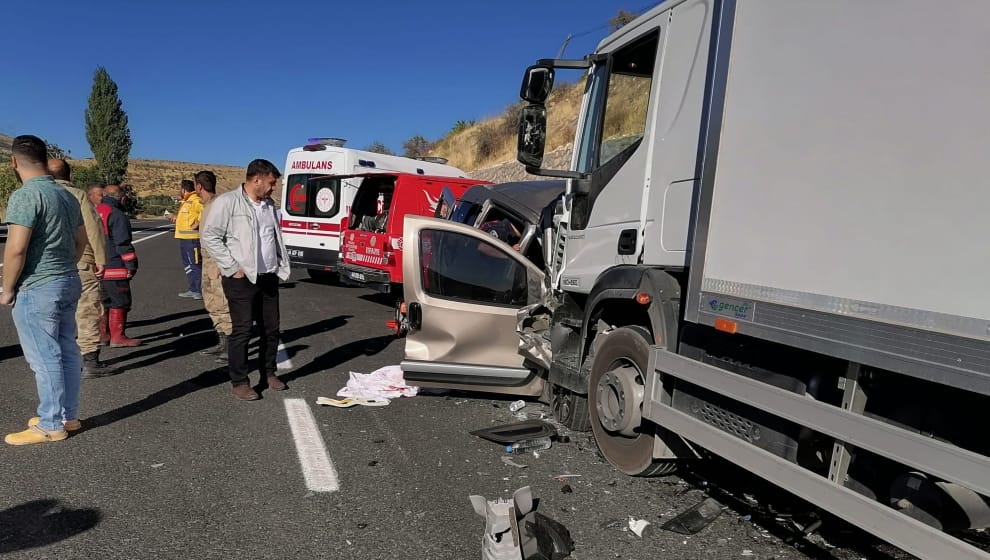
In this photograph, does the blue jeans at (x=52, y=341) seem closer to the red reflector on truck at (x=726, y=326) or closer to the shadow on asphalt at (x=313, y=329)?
the shadow on asphalt at (x=313, y=329)

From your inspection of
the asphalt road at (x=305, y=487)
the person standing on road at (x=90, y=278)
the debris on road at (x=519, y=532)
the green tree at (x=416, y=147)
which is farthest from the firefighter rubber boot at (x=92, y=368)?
the green tree at (x=416, y=147)

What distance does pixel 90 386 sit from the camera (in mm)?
5367

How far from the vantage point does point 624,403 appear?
11.8 ft

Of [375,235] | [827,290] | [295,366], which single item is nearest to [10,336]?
[295,366]

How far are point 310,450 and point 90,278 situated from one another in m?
3.30

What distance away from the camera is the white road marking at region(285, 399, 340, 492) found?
144 inches

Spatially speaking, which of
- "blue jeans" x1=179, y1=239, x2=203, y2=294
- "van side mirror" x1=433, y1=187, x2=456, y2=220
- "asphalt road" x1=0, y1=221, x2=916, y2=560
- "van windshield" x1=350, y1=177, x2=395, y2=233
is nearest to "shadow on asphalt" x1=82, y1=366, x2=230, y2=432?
"asphalt road" x1=0, y1=221, x2=916, y2=560

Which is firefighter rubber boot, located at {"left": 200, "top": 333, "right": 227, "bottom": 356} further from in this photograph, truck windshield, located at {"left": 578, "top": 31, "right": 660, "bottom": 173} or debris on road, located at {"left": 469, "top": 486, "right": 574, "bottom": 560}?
debris on road, located at {"left": 469, "top": 486, "right": 574, "bottom": 560}

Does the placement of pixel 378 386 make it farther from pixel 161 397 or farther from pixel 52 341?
pixel 52 341

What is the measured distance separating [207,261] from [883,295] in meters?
6.54

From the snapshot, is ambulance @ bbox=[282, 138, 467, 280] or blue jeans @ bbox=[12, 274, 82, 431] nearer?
blue jeans @ bbox=[12, 274, 82, 431]

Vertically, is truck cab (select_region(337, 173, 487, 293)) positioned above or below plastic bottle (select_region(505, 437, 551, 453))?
above

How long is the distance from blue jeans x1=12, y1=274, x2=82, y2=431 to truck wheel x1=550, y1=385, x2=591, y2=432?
327cm

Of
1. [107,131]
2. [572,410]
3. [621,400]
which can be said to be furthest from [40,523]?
[107,131]
